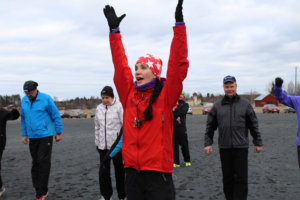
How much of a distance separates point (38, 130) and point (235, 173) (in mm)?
3117

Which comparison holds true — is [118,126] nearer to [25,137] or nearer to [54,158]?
[25,137]

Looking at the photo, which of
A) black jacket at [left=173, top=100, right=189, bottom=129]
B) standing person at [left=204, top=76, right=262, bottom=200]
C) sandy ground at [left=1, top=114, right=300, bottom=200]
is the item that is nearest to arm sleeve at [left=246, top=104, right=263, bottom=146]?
standing person at [left=204, top=76, right=262, bottom=200]

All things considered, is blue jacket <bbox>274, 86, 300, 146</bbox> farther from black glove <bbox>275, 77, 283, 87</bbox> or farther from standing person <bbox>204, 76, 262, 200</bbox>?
standing person <bbox>204, 76, 262, 200</bbox>

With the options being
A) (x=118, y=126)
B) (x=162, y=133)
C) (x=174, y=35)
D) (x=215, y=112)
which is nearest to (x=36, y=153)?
(x=118, y=126)

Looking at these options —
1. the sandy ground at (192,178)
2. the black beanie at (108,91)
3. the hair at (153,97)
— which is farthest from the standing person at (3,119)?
the hair at (153,97)

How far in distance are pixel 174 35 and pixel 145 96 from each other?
570 millimetres

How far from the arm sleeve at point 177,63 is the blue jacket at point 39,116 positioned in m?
3.18

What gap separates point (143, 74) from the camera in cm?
250

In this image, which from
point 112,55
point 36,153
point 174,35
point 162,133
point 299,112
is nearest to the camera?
point 174,35

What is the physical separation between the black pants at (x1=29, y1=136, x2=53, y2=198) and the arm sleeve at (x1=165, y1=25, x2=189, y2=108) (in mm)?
3208

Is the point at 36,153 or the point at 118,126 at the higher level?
the point at 118,126

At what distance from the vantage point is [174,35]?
2271 millimetres

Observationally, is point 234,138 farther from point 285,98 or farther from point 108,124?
point 108,124

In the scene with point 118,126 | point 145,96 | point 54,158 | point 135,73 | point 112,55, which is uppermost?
point 112,55
